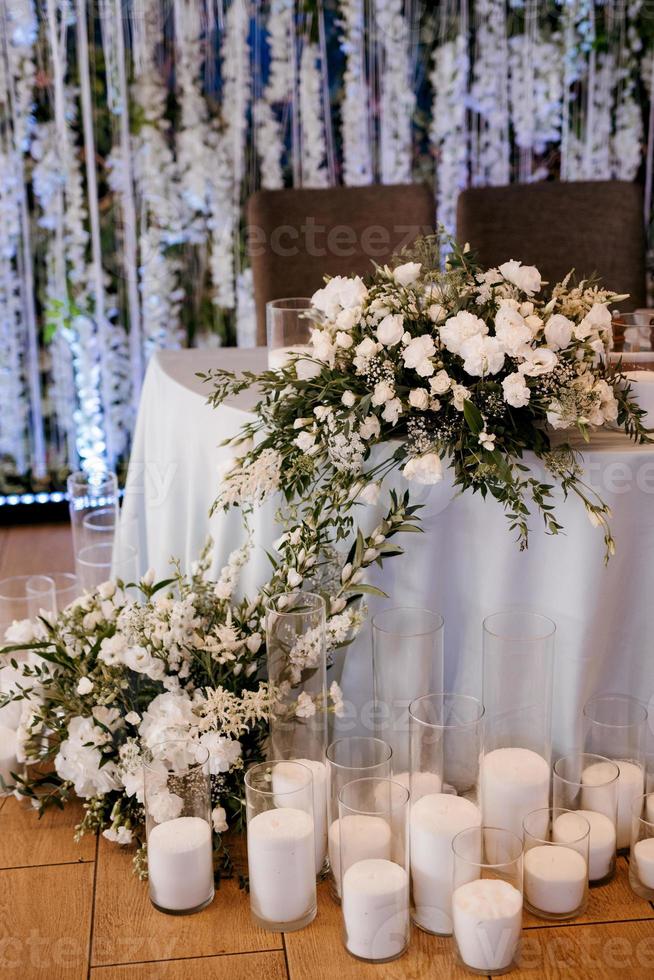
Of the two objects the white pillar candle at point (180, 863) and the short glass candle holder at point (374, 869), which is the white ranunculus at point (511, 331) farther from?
the white pillar candle at point (180, 863)

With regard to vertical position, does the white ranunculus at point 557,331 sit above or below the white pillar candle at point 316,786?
above

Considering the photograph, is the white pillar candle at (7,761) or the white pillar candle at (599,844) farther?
the white pillar candle at (7,761)

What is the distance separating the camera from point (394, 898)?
160cm

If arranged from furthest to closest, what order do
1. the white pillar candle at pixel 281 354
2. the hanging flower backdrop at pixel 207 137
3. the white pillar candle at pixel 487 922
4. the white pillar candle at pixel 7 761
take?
the hanging flower backdrop at pixel 207 137 → the white pillar candle at pixel 7 761 → the white pillar candle at pixel 281 354 → the white pillar candle at pixel 487 922

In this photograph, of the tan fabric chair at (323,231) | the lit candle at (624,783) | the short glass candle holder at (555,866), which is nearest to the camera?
the short glass candle holder at (555,866)

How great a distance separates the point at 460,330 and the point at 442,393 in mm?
97

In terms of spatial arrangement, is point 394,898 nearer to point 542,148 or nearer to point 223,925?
point 223,925

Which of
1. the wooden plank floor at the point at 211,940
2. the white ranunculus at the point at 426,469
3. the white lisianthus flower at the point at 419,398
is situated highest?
the white lisianthus flower at the point at 419,398

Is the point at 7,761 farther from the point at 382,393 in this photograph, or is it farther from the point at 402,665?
the point at 382,393

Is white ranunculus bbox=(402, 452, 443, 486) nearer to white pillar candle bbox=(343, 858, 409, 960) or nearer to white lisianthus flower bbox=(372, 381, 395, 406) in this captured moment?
white lisianthus flower bbox=(372, 381, 395, 406)

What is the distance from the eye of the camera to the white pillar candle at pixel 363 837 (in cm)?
160

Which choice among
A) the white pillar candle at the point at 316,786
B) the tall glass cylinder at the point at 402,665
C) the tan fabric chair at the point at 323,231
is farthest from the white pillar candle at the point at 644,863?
the tan fabric chair at the point at 323,231

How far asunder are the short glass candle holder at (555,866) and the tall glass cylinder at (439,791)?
0.33 feet

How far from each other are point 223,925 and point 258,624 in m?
0.49
